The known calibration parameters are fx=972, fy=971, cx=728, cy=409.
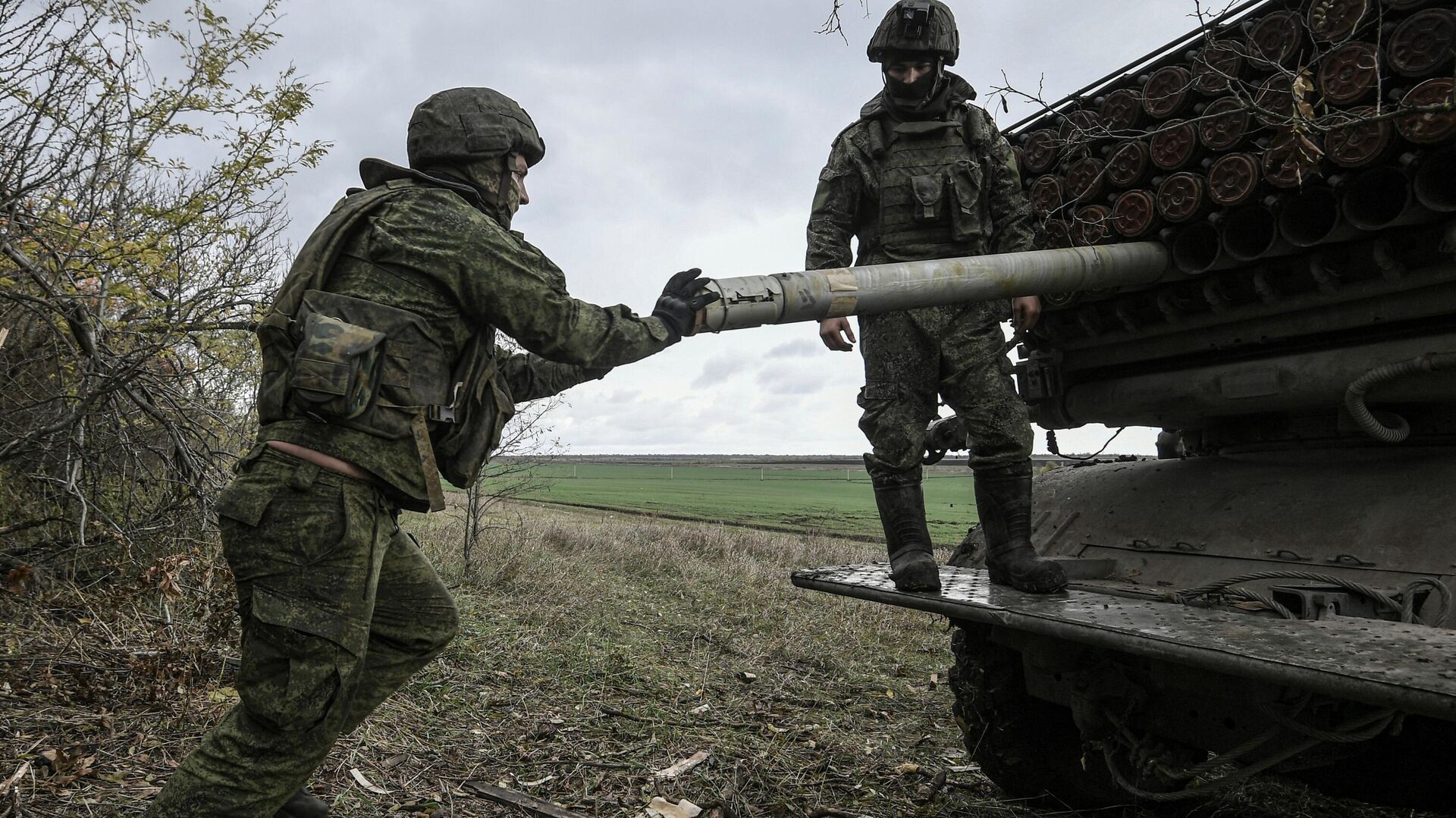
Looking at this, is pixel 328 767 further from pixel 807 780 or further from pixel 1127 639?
pixel 1127 639

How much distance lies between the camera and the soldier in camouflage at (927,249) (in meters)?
3.78

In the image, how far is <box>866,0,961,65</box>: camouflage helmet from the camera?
3.79 metres

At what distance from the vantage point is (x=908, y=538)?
12.3 ft

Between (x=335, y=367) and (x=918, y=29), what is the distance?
258 centimetres

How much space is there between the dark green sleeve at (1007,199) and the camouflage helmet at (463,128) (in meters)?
1.92


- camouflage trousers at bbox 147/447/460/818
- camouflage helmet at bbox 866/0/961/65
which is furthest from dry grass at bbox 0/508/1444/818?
camouflage helmet at bbox 866/0/961/65

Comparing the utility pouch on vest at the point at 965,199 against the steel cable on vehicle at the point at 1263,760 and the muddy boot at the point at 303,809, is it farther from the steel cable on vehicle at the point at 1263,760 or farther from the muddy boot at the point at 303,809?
the muddy boot at the point at 303,809

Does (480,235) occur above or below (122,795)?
above

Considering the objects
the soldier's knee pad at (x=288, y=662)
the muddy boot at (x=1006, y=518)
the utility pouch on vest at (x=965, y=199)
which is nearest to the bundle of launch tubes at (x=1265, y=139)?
the utility pouch on vest at (x=965, y=199)

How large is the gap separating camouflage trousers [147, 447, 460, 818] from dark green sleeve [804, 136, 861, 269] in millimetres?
2057

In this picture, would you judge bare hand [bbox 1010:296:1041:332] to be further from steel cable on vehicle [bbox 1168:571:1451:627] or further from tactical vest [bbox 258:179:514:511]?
tactical vest [bbox 258:179:514:511]

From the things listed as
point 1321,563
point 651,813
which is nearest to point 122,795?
point 651,813

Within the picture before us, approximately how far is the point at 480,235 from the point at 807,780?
2710mm

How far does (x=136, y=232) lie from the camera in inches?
202
